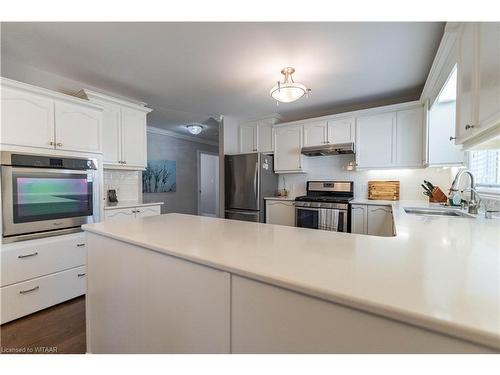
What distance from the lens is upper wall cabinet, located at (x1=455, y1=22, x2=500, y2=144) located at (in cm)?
103

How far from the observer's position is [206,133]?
18.9ft

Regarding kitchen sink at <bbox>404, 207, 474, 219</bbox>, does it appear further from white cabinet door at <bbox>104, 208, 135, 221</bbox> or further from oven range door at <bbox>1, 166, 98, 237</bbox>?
oven range door at <bbox>1, 166, 98, 237</bbox>

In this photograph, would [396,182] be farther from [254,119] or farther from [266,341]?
[266,341]

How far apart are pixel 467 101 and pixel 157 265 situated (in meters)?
1.90

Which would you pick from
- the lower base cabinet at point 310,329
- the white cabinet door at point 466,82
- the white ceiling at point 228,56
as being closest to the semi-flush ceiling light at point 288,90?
the white ceiling at point 228,56

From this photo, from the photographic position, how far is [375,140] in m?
3.23

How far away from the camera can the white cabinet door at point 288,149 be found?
3.85m

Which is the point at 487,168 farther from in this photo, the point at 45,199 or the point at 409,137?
the point at 45,199

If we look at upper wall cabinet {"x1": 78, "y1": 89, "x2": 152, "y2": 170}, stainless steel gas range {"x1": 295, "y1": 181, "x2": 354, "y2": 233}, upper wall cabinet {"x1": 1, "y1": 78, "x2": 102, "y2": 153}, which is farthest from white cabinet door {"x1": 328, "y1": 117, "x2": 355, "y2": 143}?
upper wall cabinet {"x1": 1, "y1": 78, "x2": 102, "y2": 153}

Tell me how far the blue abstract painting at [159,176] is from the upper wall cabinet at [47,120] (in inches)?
97.7

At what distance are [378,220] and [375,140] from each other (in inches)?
44.4

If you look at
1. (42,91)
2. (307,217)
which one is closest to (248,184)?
(307,217)

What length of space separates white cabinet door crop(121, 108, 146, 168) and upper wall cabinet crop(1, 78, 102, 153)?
426 millimetres

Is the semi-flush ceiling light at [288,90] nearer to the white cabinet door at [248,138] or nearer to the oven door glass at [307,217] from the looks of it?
the oven door glass at [307,217]
